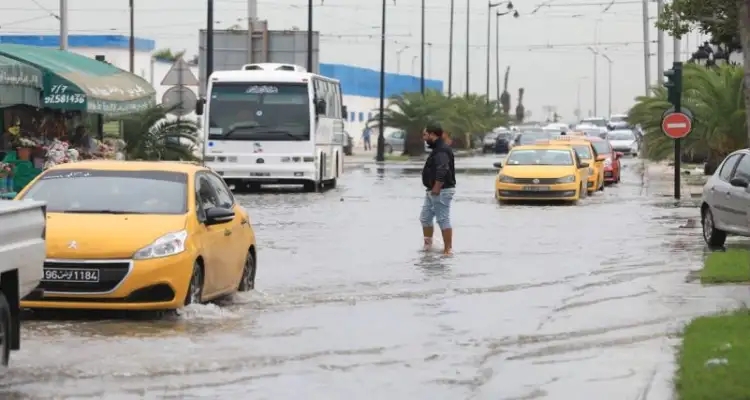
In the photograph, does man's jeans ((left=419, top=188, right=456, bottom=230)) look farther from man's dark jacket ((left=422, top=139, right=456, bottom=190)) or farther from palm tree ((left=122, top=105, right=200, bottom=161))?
palm tree ((left=122, top=105, right=200, bottom=161))

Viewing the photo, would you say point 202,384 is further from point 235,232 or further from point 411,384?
point 235,232

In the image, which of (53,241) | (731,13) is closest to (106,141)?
(731,13)

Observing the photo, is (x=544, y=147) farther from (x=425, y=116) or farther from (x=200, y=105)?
(x=425, y=116)

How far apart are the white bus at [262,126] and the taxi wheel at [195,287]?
2412 centimetres

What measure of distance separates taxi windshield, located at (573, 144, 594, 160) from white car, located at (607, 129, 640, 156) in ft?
122

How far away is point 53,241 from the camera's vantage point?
1320 cm

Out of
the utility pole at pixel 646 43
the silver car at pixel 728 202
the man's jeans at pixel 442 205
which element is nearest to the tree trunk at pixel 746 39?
the silver car at pixel 728 202

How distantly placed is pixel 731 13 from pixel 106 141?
570 inches

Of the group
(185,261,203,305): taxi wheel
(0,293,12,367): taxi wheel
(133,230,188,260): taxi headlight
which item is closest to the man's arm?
(185,261,203,305): taxi wheel

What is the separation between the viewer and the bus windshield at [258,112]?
3850cm

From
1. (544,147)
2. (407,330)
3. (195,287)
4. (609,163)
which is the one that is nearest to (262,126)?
(544,147)

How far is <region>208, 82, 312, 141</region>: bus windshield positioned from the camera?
126 ft

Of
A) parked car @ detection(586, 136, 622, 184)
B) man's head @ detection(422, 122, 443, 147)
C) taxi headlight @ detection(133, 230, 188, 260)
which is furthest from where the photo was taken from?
parked car @ detection(586, 136, 622, 184)

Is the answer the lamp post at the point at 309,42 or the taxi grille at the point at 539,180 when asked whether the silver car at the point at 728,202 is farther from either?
the lamp post at the point at 309,42
